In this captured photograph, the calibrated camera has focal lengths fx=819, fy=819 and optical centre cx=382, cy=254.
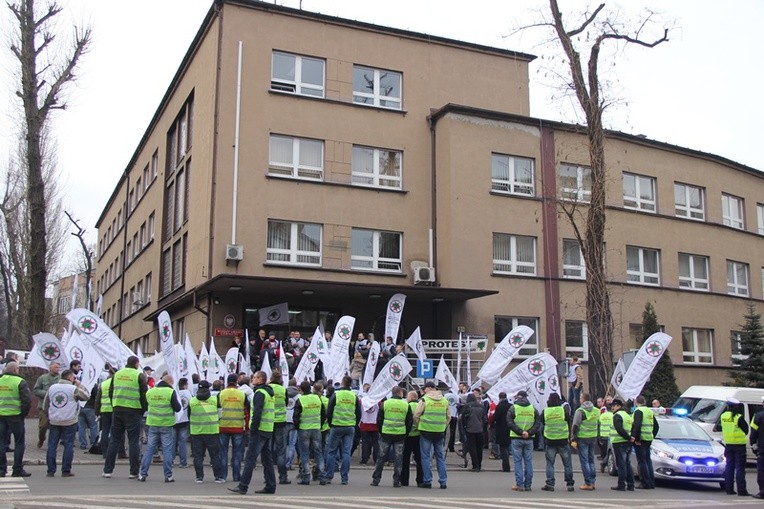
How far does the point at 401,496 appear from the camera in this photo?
43.7 ft

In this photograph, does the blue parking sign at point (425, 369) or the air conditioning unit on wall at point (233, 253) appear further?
the air conditioning unit on wall at point (233, 253)

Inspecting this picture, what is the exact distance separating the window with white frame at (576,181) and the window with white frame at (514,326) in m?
5.02

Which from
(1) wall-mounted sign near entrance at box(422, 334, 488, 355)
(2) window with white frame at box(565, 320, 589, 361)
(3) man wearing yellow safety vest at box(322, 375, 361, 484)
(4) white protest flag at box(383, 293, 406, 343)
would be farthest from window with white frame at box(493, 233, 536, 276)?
(3) man wearing yellow safety vest at box(322, 375, 361, 484)

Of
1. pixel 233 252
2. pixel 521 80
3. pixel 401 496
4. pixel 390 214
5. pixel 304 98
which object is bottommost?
pixel 401 496

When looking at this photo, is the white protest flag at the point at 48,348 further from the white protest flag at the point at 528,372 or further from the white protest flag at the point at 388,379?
the white protest flag at the point at 528,372

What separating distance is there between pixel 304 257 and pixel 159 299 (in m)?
10.2

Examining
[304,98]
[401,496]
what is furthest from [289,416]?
[304,98]

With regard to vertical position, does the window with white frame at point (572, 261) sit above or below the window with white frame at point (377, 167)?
below

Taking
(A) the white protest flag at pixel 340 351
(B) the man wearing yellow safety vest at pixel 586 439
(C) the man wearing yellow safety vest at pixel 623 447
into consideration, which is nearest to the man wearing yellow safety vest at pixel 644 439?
(C) the man wearing yellow safety vest at pixel 623 447

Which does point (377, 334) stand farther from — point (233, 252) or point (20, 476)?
point (20, 476)

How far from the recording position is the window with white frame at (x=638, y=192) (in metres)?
32.3

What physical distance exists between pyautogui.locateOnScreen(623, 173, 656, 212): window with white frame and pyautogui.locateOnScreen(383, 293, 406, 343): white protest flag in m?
11.9

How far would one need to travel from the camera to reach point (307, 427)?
14.6 m

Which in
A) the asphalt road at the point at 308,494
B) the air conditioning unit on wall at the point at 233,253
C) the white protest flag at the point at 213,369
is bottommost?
the asphalt road at the point at 308,494
